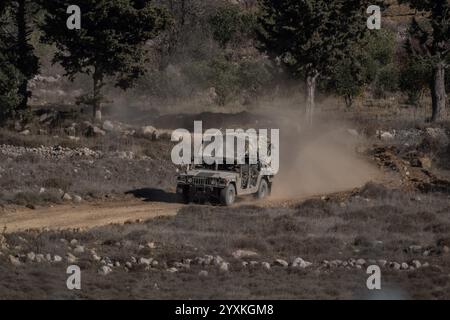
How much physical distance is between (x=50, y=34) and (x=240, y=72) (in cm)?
2263

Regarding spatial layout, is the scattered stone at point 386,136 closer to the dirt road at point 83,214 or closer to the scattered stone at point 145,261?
the dirt road at point 83,214

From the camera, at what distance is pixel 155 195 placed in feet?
94.2

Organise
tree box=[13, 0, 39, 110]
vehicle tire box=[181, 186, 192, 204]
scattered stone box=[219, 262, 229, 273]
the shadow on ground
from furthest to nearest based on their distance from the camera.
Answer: tree box=[13, 0, 39, 110] < the shadow on ground < vehicle tire box=[181, 186, 192, 204] < scattered stone box=[219, 262, 229, 273]

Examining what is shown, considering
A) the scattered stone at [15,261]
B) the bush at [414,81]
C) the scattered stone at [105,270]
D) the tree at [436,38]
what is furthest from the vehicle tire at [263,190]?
the bush at [414,81]

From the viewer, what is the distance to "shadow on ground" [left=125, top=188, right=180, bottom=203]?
27.9 m

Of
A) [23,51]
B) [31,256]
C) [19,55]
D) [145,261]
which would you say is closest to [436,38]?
[23,51]

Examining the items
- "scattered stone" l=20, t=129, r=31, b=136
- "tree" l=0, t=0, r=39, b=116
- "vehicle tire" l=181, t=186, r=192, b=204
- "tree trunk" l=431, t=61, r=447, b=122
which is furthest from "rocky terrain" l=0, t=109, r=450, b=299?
"tree trunk" l=431, t=61, r=447, b=122

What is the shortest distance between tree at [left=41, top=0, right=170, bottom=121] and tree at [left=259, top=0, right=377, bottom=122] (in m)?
5.77

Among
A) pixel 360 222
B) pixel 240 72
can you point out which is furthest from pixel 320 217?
pixel 240 72

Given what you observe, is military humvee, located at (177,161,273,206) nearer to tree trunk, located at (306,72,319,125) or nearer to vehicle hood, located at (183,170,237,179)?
vehicle hood, located at (183,170,237,179)

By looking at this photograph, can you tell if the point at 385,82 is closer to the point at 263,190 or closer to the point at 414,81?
the point at 414,81

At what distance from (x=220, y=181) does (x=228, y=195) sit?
1.97ft
